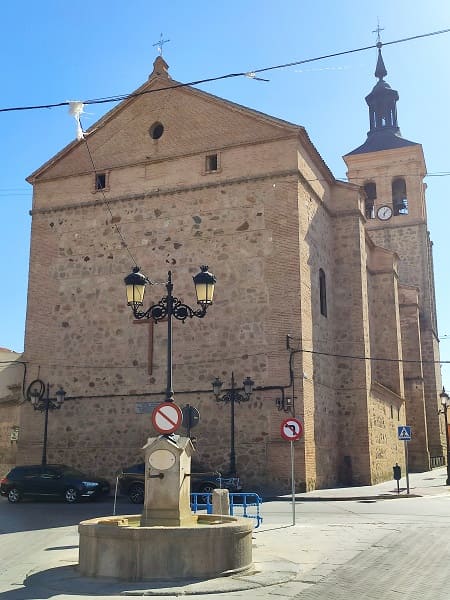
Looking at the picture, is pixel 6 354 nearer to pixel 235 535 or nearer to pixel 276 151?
pixel 276 151

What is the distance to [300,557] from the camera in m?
9.45

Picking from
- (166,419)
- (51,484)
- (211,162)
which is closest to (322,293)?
(211,162)

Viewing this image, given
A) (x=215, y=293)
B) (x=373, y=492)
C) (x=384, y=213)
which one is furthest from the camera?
(x=384, y=213)

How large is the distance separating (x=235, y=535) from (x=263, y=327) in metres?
13.5

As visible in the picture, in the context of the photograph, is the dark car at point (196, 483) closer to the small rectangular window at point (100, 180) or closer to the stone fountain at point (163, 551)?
the stone fountain at point (163, 551)

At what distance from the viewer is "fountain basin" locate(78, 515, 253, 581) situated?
25.7 ft

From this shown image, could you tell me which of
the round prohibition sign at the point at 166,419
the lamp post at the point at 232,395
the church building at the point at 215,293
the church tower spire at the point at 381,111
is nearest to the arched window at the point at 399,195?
the church tower spire at the point at 381,111

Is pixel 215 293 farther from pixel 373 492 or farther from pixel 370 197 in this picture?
pixel 370 197

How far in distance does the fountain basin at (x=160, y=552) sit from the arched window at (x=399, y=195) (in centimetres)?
3808

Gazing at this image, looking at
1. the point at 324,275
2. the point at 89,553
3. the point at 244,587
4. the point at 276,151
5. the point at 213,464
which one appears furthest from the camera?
the point at 324,275

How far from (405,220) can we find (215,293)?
23721 millimetres

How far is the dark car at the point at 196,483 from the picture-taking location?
18.6 m

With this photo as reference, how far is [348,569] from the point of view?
844cm

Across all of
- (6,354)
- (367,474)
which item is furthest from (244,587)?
(6,354)
